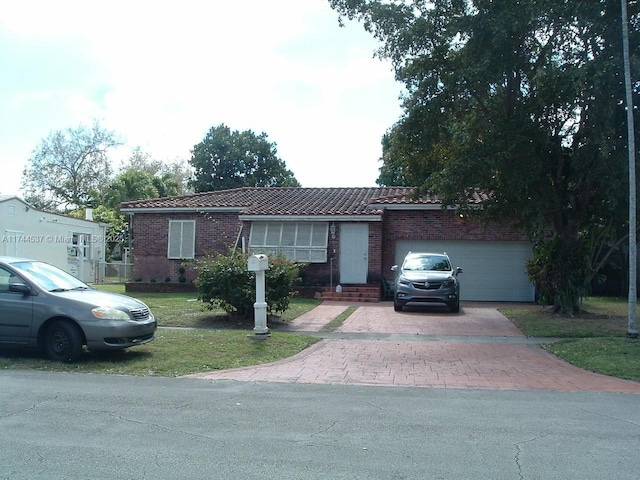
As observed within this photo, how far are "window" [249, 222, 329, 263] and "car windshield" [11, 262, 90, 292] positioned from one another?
11.5 metres

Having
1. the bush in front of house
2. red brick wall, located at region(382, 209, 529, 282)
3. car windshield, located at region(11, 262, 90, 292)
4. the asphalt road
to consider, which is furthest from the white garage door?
car windshield, located at region(11, 262, 90, 292)

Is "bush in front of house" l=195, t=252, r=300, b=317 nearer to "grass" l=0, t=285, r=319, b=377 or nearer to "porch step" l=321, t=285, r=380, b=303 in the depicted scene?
"grass" l=0, t=285, r=319, b=377

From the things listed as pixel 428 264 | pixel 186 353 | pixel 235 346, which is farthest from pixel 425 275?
pixel 186 353

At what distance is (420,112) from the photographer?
14.6 m

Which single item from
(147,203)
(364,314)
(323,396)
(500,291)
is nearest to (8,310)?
(323,396)

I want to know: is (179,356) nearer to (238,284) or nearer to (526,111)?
(238,284)

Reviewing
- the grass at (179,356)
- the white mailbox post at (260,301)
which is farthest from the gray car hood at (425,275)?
the white mailbox post at (260,301)

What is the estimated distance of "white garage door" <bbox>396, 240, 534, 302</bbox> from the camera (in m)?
20.7

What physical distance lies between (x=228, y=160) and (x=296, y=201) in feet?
79.3

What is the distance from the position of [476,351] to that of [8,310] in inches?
314

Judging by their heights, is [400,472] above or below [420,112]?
below

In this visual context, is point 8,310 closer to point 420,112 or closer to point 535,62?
point 420,112

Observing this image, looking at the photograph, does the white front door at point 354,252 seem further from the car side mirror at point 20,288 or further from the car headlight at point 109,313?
the car side mirror at point 20,288

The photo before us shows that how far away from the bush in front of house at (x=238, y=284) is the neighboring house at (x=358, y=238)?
6.89 meters
